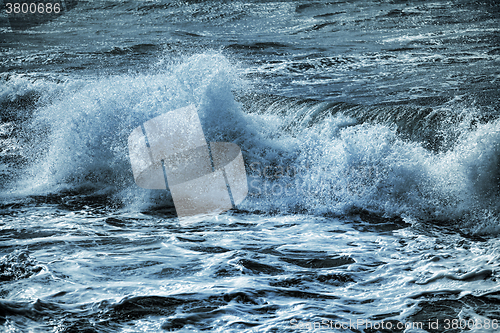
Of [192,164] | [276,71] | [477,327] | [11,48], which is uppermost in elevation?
[11,48]

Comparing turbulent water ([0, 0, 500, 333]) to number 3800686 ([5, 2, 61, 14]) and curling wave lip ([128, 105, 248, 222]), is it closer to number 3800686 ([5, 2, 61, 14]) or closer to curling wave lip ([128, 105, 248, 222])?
curling wave lip ([128, 105, 248, 222])

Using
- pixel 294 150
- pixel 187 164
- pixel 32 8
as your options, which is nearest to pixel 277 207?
pixel 294 150

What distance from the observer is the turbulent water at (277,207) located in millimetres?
3092

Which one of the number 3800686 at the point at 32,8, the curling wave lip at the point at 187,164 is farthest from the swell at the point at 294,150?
the number 3800686 at the point at 32,8

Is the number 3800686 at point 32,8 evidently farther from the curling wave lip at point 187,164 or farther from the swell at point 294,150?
the curling wave lip at point 187,164

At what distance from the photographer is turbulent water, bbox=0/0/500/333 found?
309 centimetres

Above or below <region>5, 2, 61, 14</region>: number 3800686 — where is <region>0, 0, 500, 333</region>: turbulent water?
below

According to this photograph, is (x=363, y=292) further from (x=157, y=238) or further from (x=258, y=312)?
(x=157, y=238)

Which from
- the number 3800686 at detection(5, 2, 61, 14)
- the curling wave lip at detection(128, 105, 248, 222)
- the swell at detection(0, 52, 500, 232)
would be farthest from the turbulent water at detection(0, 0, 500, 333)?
the number 3800686 at detection(5, 2, 61, 14)

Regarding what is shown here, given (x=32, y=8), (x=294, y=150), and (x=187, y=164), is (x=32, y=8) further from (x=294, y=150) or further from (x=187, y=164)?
(x=294, y=150)

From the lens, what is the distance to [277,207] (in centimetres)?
507

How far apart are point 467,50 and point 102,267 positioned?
31.5 feet

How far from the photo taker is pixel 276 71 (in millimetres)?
11016

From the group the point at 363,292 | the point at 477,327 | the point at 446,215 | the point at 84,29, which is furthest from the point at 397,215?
the point at 84,29
